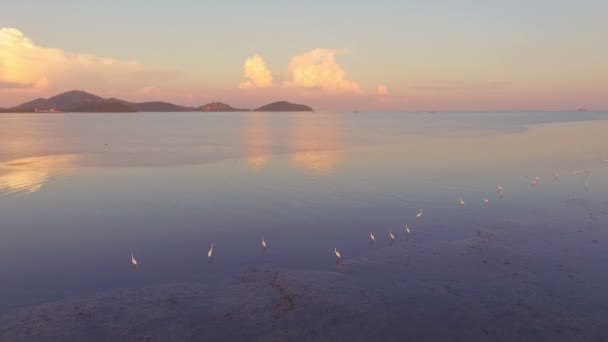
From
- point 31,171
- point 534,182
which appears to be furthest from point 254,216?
point 31,171

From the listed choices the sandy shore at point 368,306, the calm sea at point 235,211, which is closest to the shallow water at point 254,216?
the calm sea at point 235,211

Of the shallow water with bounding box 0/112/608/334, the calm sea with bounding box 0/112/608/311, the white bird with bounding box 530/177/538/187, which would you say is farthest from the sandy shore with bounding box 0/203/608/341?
the white bird with bounding box 530/177/538/187

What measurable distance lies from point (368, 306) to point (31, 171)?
50372mm

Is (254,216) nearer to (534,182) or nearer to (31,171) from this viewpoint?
(534,182)

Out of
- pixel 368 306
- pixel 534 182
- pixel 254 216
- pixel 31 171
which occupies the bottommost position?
pixel 368 306

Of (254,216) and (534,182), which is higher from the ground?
(534,182)

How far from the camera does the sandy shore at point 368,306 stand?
48.2ft

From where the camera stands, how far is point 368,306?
16625 millimetres

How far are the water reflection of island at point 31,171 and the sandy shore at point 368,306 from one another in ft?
93.8

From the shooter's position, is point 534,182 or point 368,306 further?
point 534,182

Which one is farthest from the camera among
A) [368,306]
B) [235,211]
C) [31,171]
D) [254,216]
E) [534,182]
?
[31,171]

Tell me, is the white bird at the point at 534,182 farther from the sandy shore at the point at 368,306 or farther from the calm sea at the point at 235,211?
the sandy shore at the point at 368,306

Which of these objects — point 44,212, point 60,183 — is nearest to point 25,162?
point 60,183

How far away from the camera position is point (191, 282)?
1898 centimetres
